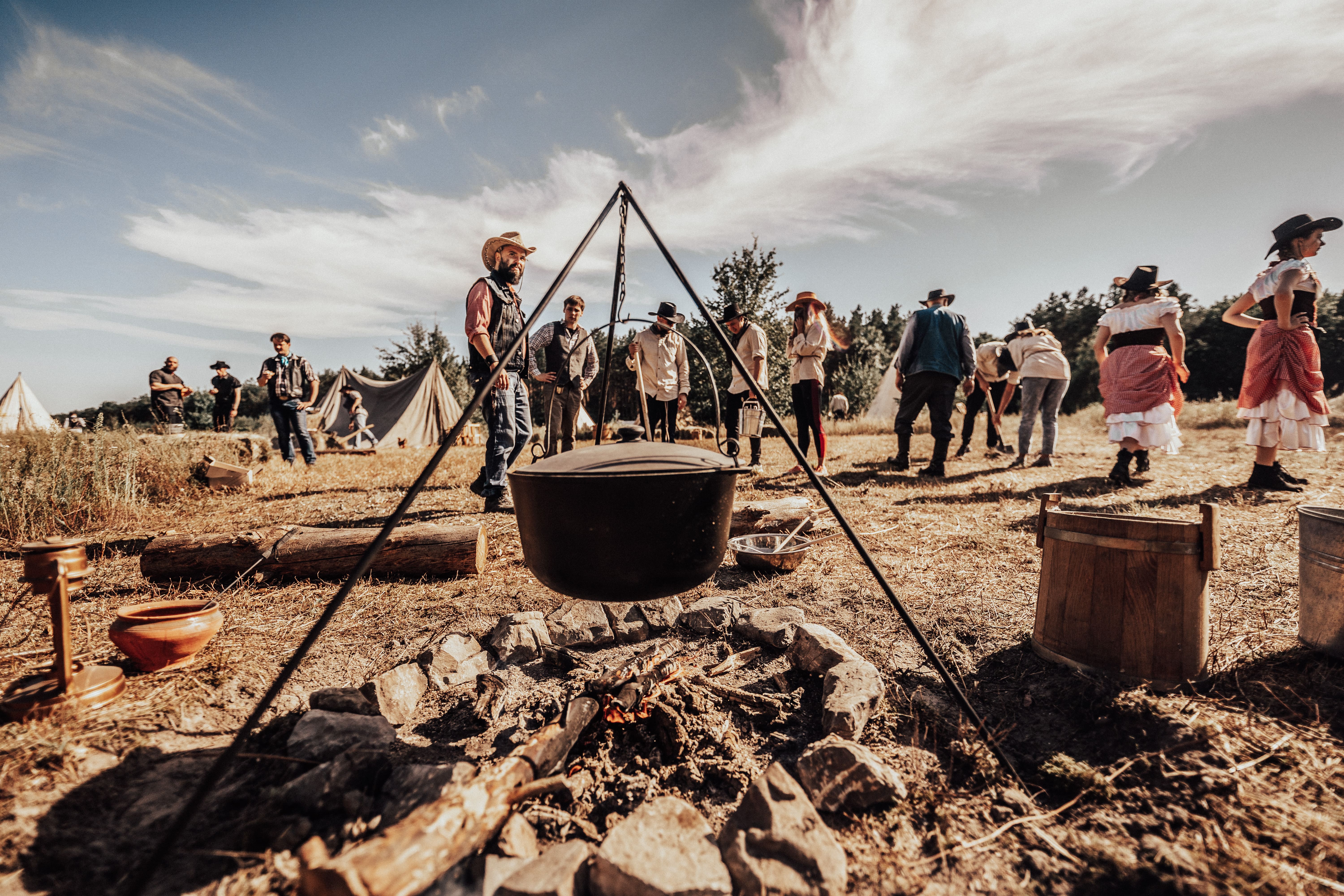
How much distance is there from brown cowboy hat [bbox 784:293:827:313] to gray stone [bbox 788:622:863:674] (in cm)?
462

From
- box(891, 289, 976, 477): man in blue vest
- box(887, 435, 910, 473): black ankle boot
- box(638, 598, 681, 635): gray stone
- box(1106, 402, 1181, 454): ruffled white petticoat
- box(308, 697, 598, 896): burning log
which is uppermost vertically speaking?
box(891, 289, 976, 477): man in blue vest

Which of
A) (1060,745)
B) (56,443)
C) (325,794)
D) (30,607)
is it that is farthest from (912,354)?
(56,443)

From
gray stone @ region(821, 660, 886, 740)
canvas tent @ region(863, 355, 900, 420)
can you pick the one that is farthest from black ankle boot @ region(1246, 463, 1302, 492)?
canvas tent @ region(863, 355, 900, 420)

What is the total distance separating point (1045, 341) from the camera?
23.6 ft

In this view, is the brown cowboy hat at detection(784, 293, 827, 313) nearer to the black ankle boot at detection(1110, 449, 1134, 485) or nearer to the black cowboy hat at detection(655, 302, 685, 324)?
the black cowboy hat at detection(655, 302, 685, 324)

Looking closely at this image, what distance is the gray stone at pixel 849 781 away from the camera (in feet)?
5.15

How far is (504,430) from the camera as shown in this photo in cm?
468

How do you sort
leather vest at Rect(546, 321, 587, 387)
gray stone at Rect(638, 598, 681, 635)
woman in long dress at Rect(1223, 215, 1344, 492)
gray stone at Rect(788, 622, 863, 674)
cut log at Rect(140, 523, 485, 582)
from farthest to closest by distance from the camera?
leather vest at Rect(546, 321, 587, 387), woman in long dress at Rect(1223, 215, 1344, 492), cut log at Rect(140, 523, 485, 582), gray stone at Rect(638, 598, 681, 635), gray stone at Rect(788, 622, 863, 674)

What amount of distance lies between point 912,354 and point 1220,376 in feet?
87.8

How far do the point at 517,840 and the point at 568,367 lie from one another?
15.0ft

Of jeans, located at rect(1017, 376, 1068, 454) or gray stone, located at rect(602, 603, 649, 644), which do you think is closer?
gray stone, located at rect(602, 603, 649, 644)

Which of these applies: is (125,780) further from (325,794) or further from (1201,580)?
(1201,580)

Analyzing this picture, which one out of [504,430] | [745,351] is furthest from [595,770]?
[745,351]

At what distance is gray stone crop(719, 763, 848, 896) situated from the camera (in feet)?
4.27
